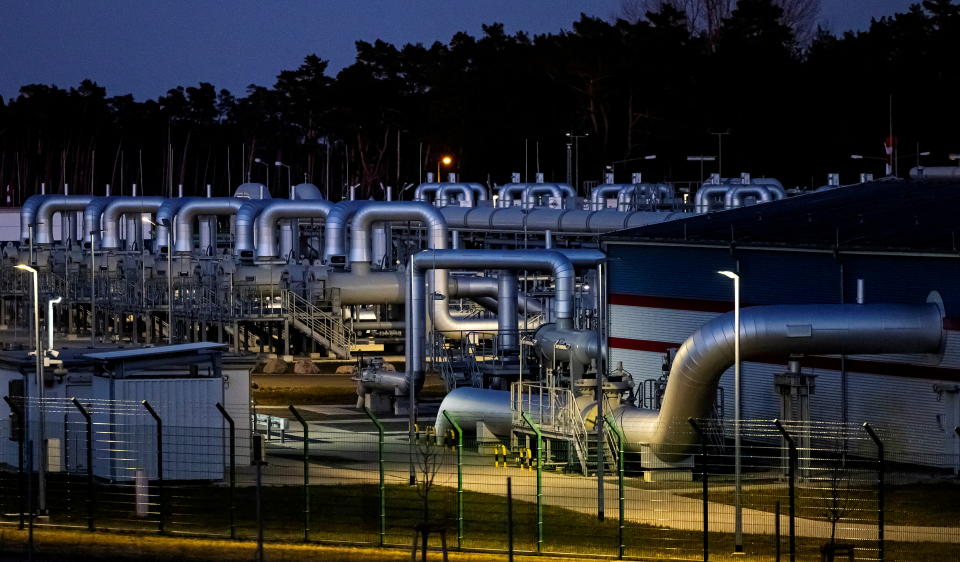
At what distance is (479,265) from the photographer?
5609cm

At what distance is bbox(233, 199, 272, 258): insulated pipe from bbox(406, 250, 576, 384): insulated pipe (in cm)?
2346

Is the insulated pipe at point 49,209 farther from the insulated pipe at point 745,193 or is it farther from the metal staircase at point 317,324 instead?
the insulated pipe at point 745,193

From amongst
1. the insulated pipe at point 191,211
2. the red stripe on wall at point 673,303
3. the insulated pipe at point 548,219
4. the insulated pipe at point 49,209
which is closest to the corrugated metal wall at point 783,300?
the red stripe on wall at point 673,303

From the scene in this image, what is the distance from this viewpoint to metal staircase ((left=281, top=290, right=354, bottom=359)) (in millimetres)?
71062

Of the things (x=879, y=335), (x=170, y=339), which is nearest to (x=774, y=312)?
(x=879, y=335)

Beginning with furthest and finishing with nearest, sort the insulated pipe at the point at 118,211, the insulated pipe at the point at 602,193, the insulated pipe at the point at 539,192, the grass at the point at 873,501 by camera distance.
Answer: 1. the insulated pipe at the point at 602,193
2. the insulated pipe at the point at 539,192
3. the insulated pipe at the point at 118,211
4. the grass at the point at 873,501

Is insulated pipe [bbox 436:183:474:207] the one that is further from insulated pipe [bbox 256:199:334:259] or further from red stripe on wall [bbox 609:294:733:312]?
red stripe on wall [bbox 609:294:733:312]

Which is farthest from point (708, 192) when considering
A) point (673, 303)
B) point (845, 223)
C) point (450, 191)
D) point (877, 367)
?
point (877, 367)

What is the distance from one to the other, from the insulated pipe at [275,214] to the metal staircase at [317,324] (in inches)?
185

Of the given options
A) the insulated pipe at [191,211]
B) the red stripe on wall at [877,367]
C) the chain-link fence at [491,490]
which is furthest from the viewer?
the insulated pipe at [191,211]

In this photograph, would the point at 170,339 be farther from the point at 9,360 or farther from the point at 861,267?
the point at 861,267

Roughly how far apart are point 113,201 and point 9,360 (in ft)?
164

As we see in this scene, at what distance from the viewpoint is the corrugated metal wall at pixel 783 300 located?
40.1m

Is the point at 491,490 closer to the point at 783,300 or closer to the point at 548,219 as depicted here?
the point at 783,300
